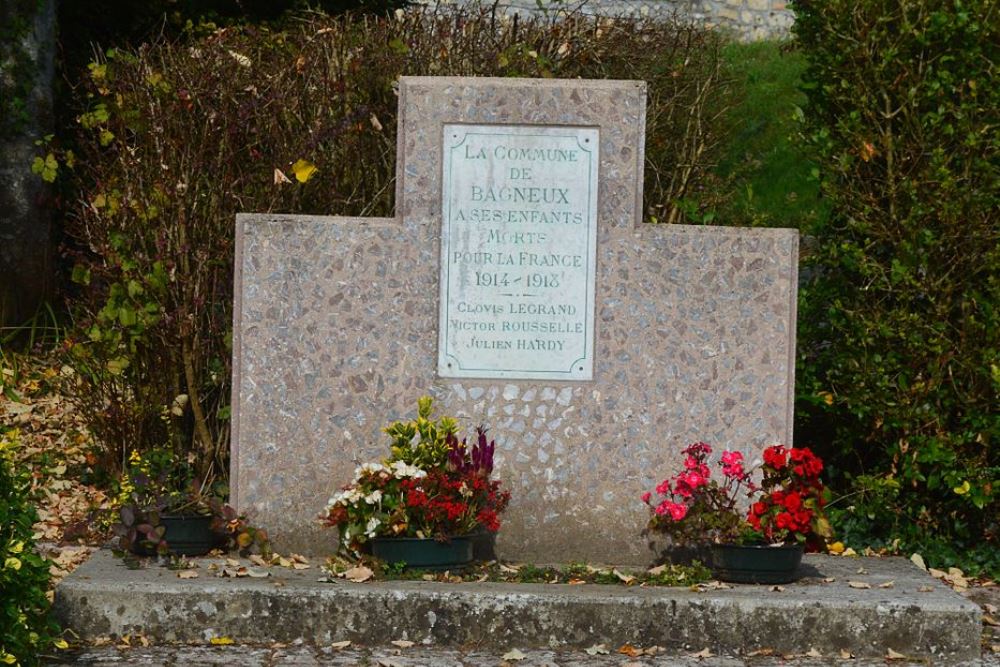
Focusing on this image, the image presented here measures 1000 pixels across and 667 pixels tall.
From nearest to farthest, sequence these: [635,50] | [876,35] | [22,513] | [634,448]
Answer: [22,513]
[634,448]
[876,35]
[635,50]

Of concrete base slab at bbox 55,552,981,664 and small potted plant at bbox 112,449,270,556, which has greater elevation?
small potted plant at bbox 112,449,270,556

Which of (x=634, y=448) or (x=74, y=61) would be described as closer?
(x=634, y=448)

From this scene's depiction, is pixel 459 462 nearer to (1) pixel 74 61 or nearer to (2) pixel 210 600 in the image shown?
(2) pixel 210 600

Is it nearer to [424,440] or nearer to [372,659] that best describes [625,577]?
[424,440]

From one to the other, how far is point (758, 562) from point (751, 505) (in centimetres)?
35

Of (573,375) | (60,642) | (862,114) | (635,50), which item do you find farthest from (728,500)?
(635,50)

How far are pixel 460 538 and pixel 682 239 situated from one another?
1557 millimetres

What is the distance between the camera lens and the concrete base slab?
5164mm

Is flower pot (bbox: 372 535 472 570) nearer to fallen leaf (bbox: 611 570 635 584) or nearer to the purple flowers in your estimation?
the purple flowers

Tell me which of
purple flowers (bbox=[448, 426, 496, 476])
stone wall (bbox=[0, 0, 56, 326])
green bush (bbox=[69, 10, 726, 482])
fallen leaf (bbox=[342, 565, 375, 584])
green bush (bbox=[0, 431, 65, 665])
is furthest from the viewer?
stone wall (bbox=[0, 0, 56, 326])

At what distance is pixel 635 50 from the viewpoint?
27.5ft

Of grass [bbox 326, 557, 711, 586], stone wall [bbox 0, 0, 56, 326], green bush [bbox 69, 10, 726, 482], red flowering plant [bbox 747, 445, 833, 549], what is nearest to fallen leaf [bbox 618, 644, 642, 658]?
grass [bbox 326, 557, 711, 586]

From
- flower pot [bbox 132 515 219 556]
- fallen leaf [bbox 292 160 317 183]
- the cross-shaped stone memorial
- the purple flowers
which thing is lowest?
flower pot [bbox 132 515 219 556]

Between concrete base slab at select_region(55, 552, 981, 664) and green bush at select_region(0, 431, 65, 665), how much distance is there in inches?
21.3
